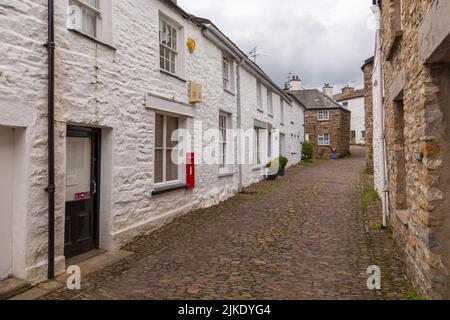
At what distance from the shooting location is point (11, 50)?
4.16 meters

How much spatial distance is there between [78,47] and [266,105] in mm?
12851

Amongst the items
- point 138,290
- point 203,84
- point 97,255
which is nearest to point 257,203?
point 203,84

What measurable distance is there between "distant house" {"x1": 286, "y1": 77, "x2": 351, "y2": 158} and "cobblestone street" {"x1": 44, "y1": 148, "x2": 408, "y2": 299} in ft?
76.7

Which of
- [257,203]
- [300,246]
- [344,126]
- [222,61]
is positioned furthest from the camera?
[344,126]

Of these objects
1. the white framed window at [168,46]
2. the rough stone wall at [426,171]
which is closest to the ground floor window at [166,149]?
→ the white framed window at [168,46]

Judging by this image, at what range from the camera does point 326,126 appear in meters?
32.1

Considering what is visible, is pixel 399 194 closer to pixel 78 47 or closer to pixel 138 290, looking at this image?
pixel 138 290

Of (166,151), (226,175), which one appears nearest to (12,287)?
(166,151)

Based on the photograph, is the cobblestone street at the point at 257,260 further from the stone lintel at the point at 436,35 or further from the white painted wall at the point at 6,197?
the stone lintel at the point at 436,35

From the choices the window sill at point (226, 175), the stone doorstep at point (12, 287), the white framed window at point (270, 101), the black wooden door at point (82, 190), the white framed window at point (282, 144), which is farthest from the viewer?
the white framed window at point (282, 144)

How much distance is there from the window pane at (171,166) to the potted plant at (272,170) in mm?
8387

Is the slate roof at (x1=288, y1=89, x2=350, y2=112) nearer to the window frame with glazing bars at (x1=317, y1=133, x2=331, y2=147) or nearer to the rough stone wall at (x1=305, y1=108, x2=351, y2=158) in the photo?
the rough stone wall at (x1=305, y1=108, x2=351, y2=158)

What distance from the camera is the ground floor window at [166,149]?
7.59 metres

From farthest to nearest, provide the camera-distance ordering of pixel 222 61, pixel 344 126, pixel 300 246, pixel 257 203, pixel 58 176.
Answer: pixel 344 126 < pixel 222 61 < pixel 257 203 < pixel 300 246 < pixel 58 176
